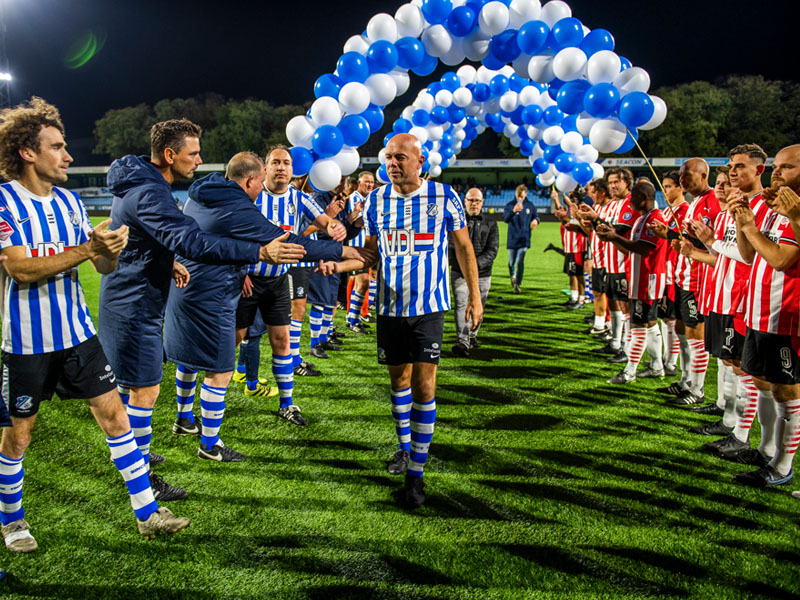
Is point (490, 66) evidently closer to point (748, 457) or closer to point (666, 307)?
point (666, 307)

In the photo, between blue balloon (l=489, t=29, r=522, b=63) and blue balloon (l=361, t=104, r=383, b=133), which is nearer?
blue balloon (l=361, t=104, r=383, b=133)

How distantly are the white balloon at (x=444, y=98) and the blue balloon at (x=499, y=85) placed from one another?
811 millimetres

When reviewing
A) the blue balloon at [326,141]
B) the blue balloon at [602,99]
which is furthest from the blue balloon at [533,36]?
the blue balloon at [326,141]

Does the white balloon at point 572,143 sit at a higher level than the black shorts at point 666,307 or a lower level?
higher

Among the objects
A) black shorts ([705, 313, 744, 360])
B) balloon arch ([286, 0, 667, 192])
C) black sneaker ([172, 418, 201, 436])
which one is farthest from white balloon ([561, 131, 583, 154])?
black sneaker ([172, 418, 201, 436])

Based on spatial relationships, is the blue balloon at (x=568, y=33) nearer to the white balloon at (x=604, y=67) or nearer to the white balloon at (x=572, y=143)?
the white balloon at (x=604, y=67)

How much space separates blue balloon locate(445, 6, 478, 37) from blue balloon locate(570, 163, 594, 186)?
2.60m

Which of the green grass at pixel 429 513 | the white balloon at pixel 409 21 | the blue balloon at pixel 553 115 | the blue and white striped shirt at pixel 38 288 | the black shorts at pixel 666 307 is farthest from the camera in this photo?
the blue balloon at pixel 553 115

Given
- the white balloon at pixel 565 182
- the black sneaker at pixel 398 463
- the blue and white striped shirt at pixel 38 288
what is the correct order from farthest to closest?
the white balloon at pixel 565 182, the black sneaker at pixel 398 463, the blue and white striped shirt at pixel 38 288

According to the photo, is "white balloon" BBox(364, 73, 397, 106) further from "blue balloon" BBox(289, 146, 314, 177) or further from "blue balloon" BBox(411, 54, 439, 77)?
"blue balloon" BBox(289, 146, 314, 177)

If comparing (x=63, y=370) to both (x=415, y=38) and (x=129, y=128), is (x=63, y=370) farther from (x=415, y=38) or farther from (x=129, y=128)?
(x=129, y=128)

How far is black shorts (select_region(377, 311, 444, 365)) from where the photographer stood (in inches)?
127

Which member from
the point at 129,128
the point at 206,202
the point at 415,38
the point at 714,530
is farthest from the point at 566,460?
the point at 129,128

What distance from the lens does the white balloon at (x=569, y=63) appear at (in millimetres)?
6102
